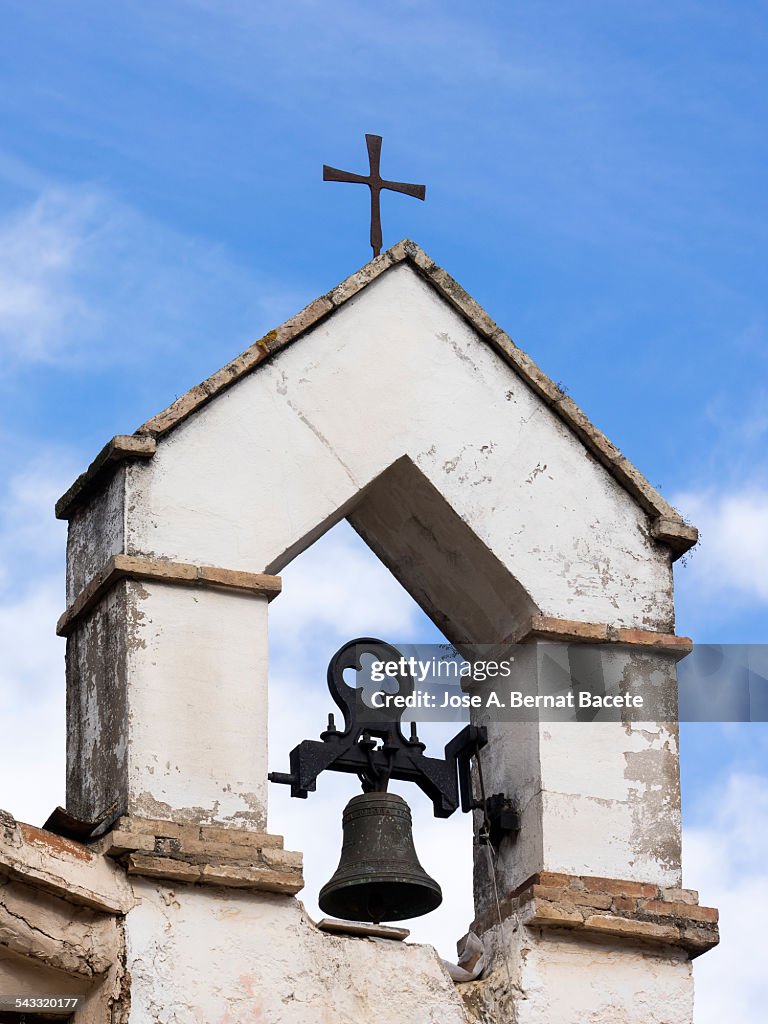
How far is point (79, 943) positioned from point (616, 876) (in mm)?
2397

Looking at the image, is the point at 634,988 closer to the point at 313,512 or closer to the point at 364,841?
the point at 364,841

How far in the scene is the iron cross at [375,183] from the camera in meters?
11.6

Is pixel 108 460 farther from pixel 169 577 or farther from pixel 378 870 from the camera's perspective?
pixel 378 870

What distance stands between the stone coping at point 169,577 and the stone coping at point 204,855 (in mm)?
1075

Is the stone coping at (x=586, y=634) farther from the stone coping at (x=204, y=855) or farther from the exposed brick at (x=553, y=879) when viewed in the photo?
the stone coping at (x=204, y=855)

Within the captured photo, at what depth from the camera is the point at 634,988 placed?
34.1 feet

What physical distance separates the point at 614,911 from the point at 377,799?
3.68 feet

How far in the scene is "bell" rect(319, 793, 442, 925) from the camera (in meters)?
10.5

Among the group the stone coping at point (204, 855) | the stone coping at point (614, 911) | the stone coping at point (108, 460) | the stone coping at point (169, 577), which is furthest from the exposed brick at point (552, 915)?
the stone coping at point (108, 460)

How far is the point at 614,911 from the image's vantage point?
10445mm

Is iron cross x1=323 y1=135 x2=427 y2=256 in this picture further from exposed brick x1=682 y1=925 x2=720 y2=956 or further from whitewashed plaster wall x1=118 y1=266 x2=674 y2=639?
exposed brick x1=682 y1=925 x2=720 y2=956

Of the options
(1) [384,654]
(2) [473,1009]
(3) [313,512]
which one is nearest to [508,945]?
(2) [473,1009]

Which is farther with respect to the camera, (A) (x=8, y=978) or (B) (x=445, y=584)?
(B) (x=445, y=584)

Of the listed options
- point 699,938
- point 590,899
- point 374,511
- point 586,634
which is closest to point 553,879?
point 590,899
